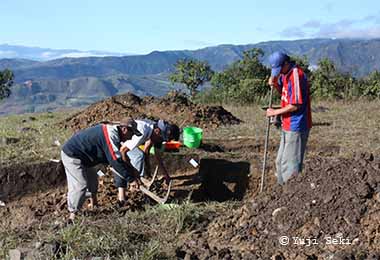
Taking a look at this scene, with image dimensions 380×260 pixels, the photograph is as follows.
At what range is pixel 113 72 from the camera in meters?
184

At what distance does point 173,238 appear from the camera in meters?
5.35

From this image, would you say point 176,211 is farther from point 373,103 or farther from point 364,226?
point 373,103

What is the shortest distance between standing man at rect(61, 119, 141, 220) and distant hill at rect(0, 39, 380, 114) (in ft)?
250

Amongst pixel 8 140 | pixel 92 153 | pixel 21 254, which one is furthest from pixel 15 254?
pixel 8 140

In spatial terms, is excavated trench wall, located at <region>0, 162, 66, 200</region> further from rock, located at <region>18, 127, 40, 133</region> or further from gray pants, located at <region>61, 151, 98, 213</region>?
rock, located at <region>18, 127, 40, 133</region>

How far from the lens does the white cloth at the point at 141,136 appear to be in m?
6.62

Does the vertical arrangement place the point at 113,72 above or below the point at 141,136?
below

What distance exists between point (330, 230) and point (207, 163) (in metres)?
4.18

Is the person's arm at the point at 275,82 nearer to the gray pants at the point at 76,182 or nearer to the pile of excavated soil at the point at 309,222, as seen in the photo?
the pile of excavated soil at the point at 309,222

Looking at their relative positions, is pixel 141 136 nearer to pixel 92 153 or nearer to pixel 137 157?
pixel 92 153

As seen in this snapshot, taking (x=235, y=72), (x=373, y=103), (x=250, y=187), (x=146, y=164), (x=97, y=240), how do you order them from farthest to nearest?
(x=235, y=72) < (x=373, y=103) < (x=250, y=187) < (x=146, y=164) < (x=97, y=240)

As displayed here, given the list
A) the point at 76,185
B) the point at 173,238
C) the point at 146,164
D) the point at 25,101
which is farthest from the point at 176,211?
the point at 25,101

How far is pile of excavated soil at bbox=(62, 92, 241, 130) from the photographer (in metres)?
13.1

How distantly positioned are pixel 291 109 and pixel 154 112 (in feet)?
25.4
